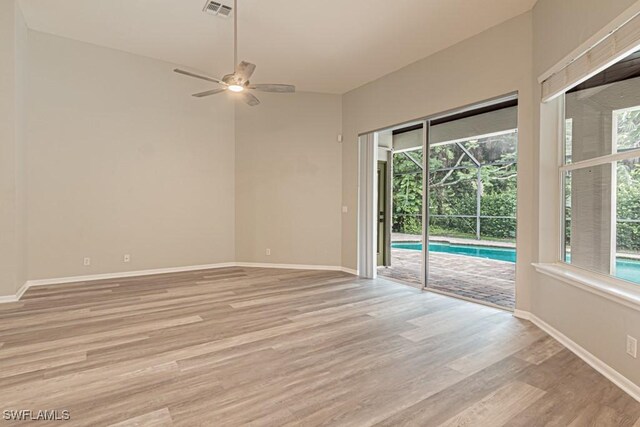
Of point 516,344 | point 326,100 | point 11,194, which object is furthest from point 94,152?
point 516,344

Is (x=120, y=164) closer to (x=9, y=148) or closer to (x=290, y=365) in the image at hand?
(x=9, y=148)

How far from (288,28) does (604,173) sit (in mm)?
3589

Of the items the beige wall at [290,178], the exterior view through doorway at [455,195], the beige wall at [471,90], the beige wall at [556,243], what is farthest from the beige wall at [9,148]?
the beige wall at [556,243]

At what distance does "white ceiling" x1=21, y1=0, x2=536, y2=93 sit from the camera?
3.60 m

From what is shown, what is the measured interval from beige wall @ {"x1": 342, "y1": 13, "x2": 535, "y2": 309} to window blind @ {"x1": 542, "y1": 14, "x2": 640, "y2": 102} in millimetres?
401

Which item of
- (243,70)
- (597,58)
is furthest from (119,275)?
(597,58)

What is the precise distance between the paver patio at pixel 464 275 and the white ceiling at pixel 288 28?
328 centimetres

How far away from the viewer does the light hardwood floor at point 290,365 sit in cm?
190

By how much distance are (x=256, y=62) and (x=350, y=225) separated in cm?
306

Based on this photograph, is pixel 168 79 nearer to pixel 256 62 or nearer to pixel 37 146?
pixel 256 62

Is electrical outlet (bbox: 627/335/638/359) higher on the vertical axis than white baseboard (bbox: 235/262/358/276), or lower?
higher

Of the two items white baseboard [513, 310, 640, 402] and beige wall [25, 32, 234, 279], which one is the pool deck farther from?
beige wall [25, 32, 234, 279]

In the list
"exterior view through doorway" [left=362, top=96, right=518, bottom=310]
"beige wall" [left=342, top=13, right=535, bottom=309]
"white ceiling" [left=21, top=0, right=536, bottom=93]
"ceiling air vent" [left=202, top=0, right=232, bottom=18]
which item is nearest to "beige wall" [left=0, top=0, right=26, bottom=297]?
"white ceiling" [left=21, top=0, right=536, bottom=93]

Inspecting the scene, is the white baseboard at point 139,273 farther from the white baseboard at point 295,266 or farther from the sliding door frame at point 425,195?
the sliding door frame at point 425,195
